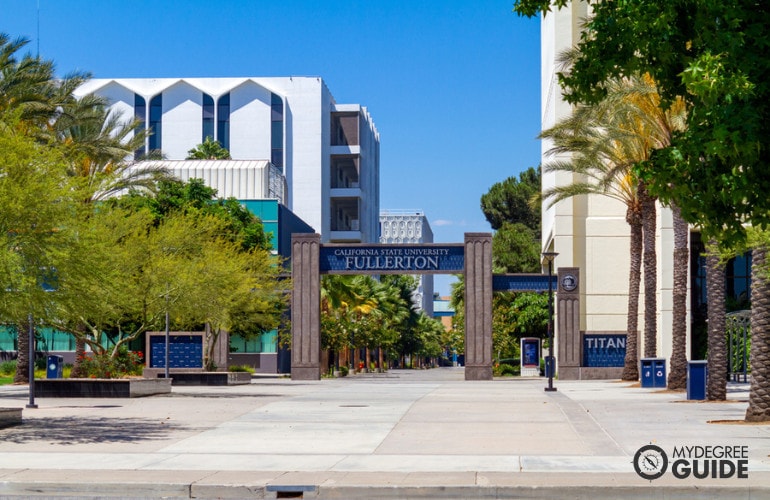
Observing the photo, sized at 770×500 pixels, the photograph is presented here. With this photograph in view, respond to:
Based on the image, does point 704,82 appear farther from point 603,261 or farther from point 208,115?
point 208,115

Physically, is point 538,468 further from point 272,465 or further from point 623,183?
point 623,183

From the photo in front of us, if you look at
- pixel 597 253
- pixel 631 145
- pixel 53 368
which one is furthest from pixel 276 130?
pixel 631 145

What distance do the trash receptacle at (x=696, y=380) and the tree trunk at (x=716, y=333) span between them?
0.26 metres

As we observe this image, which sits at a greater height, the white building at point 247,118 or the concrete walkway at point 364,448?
the white building at point 247,118

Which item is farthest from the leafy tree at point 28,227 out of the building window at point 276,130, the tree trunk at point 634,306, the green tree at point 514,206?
the building window at point 276,130

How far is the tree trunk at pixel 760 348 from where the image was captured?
2212 cm

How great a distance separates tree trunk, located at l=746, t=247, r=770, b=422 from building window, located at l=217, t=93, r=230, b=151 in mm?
83534

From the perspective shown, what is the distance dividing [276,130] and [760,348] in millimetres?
83852

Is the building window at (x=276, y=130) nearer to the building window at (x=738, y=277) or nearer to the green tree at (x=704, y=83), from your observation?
the building window at (x=738, y=277)

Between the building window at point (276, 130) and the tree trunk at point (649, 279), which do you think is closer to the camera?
the tree trunk at point (649, 279)

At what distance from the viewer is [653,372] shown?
4097cm

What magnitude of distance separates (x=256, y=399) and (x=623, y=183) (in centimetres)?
2261

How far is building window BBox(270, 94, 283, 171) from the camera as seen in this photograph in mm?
103000
